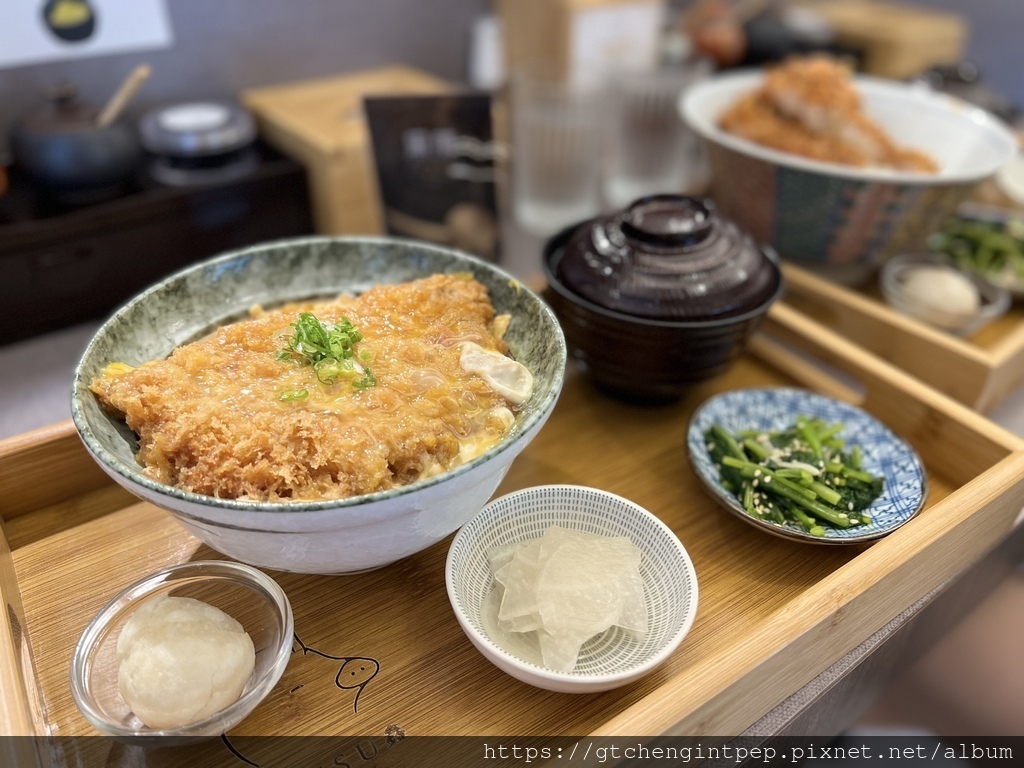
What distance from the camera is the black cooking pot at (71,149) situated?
5.89 ft

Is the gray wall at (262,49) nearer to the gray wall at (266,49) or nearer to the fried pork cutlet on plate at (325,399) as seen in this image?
the gray wall at (266,49)

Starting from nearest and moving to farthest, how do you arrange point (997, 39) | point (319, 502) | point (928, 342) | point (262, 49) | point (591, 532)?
point (319, 502) → point (591, 532) → point (928, 342) → point (262, 49) → point (997, 39)

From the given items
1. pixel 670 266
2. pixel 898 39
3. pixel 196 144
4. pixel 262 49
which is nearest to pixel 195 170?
pixel 196 144

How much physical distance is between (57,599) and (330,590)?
16.0 inches

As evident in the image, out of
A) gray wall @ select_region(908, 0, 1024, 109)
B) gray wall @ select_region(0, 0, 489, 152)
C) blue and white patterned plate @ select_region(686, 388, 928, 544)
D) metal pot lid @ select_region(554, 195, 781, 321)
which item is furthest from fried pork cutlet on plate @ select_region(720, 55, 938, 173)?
gray wall @ select_region(908, 0, 1024, 109)

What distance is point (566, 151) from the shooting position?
7.50 feet

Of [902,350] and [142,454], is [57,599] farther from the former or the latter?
[902,350]

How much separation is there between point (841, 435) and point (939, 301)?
63cm

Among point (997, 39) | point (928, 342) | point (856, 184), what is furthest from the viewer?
point (997, 39)

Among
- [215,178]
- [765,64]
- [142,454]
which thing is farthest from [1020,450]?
[765,64]

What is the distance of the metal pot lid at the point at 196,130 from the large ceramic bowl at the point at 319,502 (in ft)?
2.45

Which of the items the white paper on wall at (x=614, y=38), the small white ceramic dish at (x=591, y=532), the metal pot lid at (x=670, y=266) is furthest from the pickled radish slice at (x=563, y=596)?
the white paper on wall at (x=614, y=38)

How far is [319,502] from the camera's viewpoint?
0.90 metres

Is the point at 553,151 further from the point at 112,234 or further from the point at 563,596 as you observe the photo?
the point at 563,596
